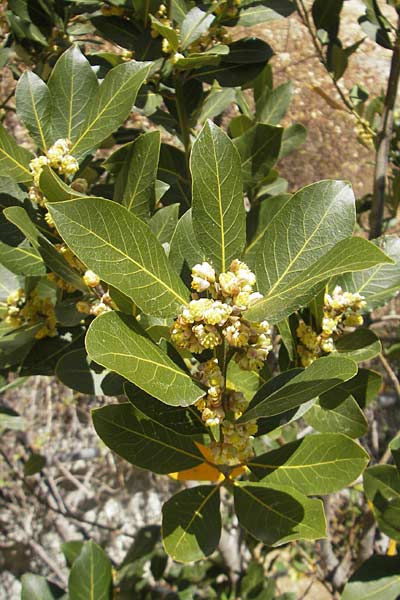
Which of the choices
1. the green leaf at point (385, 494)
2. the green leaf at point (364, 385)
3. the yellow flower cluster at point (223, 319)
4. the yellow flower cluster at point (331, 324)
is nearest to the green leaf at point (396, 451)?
the green leaf at point (385, 494)

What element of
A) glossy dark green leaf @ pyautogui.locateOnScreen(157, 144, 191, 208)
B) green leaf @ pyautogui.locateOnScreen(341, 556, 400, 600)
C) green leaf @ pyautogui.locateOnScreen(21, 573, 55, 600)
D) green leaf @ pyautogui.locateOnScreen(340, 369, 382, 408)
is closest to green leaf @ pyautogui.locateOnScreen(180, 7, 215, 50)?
glossy dark green leaf @ pyautogui.locateOnScreen(157, 144, 191, 208)

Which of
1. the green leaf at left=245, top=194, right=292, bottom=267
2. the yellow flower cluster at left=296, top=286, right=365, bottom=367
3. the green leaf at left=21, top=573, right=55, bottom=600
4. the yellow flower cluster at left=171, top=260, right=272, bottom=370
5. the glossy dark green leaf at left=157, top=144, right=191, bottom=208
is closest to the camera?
the yellow flower cluster at left=171, top=260, right=272, bottom=370

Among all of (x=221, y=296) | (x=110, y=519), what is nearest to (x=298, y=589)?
(x=110, y=519)

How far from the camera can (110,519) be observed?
12.5 ft

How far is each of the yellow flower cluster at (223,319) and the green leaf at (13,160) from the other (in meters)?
0.36

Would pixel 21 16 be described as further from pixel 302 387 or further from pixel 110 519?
pixel 110 519

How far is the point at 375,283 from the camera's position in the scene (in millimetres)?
1037

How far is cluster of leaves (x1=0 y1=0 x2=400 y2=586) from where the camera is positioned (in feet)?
2.28

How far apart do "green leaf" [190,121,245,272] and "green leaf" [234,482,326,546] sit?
0.37m

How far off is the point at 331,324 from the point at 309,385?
11.0 inches

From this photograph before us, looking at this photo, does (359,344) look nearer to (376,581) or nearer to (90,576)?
(376,581)

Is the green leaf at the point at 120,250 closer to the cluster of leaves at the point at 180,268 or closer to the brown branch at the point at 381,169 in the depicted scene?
the cluster of leaves at the point at 180,268

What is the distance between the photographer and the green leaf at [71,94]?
3.18 feet

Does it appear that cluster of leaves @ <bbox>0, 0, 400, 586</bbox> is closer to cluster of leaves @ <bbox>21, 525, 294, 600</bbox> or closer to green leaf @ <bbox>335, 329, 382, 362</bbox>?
green leaf @ <bbox>335, 329, 382, 362</bbox>
